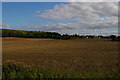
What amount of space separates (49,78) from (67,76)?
0.67 m

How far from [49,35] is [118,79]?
58.6 metres

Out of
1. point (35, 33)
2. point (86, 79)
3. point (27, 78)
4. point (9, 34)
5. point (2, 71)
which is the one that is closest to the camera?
point (86, 79)

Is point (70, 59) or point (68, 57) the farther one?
point (68, 57)

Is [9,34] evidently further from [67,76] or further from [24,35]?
[67,76]

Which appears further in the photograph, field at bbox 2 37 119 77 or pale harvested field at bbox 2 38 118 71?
pale harvested field at bbox 2 38 118 71

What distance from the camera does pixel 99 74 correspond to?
6.26m

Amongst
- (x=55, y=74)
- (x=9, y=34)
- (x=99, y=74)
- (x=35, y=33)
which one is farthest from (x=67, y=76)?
(x=35, y=33)

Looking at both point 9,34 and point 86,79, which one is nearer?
point 86,79

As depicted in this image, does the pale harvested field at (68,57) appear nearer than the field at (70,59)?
No

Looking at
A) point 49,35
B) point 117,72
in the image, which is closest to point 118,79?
point 117,72

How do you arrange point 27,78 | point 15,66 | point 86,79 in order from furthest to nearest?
point 15,66 < point 27,78 < point 86,79

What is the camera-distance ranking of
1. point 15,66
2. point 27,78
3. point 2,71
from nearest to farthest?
point 27,78 < point 2,71 < point 15,66

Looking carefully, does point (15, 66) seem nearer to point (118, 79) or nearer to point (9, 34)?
point (118, 79)

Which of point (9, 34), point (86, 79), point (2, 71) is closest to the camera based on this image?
point (86, 79)
